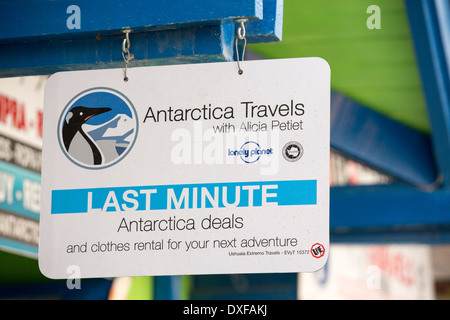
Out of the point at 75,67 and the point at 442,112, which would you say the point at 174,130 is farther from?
the point at 442,112

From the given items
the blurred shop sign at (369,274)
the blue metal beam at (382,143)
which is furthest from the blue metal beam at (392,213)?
the blurred shop sign at (369,274)

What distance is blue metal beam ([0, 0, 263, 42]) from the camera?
2.11m

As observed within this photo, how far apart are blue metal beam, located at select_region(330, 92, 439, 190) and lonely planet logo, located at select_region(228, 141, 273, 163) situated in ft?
8.19

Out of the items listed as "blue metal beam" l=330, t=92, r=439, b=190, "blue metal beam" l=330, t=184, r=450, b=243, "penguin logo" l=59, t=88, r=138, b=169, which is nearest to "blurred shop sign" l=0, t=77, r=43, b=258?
"blue metal beam" l=330, t=92, r=439, b=190

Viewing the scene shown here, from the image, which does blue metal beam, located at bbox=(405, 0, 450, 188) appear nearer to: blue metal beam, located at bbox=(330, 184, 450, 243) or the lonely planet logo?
blue metal beam, located at bbox=(330, 184, 450, 243)

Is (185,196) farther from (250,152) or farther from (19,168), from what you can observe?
(19,168)

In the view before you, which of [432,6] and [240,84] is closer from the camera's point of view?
[240,84]

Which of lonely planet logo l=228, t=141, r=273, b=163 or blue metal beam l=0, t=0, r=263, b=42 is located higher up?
blue metal beam l=0, t=0, r=263, b=42

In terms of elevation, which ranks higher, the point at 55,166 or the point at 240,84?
the point at 240,84

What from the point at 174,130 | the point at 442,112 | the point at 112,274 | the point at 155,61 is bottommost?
the point at 112,274

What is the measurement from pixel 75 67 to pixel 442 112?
230 centimetres

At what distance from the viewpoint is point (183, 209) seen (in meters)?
2.12
